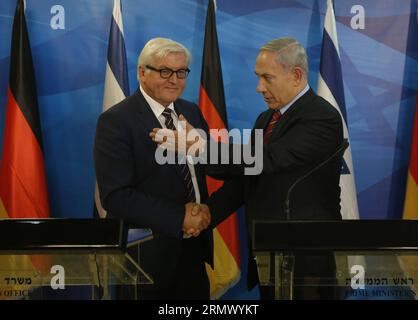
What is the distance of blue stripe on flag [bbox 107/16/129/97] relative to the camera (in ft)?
17.1

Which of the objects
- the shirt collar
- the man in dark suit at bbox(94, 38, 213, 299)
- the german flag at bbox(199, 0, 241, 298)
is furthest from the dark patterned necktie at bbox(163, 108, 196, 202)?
the german flag at bbox(199, 0, 241, 298)

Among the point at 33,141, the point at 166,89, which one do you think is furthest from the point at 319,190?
the point at 33,141

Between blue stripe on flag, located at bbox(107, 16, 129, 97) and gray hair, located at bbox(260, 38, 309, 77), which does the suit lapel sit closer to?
gray hair, located at bbox(260, 38, 309, 77)

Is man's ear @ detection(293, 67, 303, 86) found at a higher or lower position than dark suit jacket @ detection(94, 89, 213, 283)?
higher

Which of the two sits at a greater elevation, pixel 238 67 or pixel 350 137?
pixel 238 67

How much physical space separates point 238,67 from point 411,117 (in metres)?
1.27

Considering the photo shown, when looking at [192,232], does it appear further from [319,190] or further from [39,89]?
[39,89]

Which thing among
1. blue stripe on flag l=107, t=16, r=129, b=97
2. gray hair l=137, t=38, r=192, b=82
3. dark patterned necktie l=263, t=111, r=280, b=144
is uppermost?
blue stripe on flag l=107, t=16, r=129, b=97

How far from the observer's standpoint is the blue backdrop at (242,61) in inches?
215

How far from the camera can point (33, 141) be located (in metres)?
5.21

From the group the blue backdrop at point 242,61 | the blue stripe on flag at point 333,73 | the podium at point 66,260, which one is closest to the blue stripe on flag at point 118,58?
the blue backdrop at point 242,61

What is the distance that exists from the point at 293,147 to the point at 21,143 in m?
2.23

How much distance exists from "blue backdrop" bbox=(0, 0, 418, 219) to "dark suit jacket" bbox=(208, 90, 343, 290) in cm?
167

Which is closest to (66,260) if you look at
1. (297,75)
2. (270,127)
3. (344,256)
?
(344,256)
